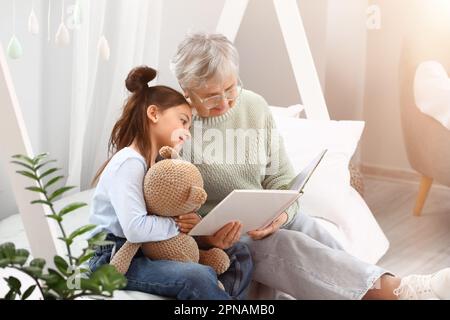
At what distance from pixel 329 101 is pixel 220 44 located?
1652 mm

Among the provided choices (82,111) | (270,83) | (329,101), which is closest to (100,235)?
(82,111)

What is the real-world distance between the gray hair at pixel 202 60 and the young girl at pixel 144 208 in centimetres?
7

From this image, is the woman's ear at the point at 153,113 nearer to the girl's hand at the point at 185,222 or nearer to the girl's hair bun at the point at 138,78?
the girl's hair bun at the point at 138,78

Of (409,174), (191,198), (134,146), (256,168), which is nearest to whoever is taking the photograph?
(191,198)

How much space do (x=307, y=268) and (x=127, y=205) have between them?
1.57ft

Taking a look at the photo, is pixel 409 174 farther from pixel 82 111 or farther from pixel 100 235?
pixel 100 235

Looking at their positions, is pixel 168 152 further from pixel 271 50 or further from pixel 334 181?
pixel 271 50

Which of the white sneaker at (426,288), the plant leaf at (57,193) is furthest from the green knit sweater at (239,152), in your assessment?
the plant leaf at (57,193)

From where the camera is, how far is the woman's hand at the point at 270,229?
1867mm

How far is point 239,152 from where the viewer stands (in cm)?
200

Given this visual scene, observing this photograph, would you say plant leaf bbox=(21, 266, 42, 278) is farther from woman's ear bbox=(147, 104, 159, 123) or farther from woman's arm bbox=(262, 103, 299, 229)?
woman's arm bbox=(262, 103, 299, 229)

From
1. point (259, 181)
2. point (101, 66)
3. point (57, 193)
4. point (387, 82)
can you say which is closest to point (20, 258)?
point (57, 193)

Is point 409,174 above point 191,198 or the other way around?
the other way around
